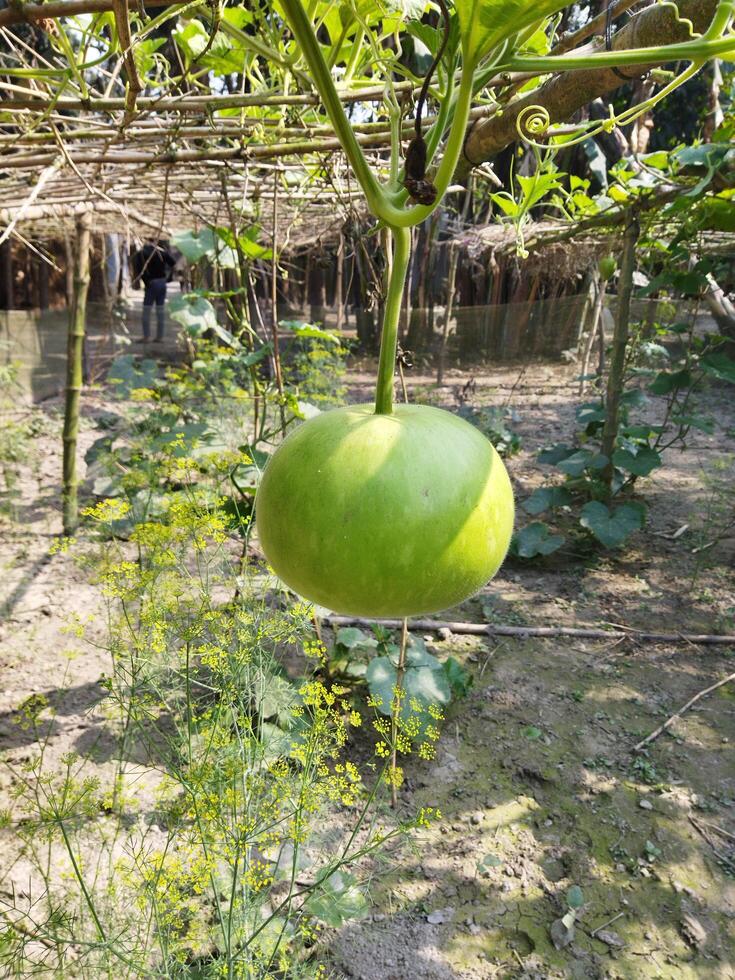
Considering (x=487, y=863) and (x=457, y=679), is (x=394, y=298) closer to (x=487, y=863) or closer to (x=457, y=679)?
(x=487, y=863)

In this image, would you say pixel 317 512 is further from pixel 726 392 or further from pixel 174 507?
pixel 726 392

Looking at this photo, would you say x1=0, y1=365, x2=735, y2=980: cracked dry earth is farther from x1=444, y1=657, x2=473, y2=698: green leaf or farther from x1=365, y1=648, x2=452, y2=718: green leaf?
x1=365, y1=648, x2=452, y2=718: green leaf

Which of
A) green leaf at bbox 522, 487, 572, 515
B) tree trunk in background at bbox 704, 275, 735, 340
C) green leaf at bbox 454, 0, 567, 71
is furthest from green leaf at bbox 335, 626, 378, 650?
tree trunk in background at bbox 704, 275, 735, 340

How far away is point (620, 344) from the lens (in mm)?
4277

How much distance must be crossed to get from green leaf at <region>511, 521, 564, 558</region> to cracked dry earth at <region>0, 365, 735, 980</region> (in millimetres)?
165

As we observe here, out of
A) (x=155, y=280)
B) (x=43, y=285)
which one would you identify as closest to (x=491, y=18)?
(x=43, y=285)

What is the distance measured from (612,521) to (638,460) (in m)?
0.51

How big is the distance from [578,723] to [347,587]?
2.64 meters

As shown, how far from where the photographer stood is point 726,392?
8.70 m

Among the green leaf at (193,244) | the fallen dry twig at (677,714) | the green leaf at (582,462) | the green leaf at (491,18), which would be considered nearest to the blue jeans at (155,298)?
the green leaf at (193,244)

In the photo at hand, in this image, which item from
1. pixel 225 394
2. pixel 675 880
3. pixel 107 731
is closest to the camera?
pixel 675 880

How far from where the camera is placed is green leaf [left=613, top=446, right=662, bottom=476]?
14.3 ft

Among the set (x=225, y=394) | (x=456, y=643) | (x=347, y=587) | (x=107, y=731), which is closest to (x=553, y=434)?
(x=225, y=394)

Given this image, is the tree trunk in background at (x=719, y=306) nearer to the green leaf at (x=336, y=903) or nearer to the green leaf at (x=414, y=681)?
the green leaf at (x=414, y=681)
